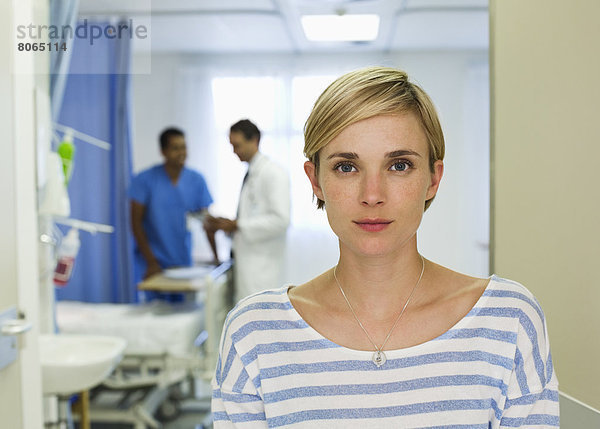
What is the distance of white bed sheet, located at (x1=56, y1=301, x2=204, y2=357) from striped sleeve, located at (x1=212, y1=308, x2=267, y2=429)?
A: 1779 mm

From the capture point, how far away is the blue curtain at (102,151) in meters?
3.38

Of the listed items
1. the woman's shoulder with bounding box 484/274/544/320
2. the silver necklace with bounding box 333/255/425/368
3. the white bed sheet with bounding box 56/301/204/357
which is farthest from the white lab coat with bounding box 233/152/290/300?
the woman's shoulder with bounding box 484/274/544/320

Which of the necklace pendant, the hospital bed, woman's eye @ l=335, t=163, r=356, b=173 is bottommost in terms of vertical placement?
the hospital bed

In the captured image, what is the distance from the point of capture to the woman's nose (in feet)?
2.58

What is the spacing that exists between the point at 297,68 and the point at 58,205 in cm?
290

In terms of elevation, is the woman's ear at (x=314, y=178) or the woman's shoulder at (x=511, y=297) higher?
the woman's ear at (x=314, y=178)

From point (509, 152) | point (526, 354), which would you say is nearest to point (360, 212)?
point (526, 354)

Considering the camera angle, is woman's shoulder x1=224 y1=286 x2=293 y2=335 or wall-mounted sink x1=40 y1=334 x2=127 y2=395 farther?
wall-mounted sink x1=40 y1=334 x2=127 y2=395

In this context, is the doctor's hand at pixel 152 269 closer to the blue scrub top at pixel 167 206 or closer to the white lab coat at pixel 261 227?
the blue scrub top at pixel 167 206

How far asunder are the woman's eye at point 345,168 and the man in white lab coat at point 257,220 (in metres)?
1.99

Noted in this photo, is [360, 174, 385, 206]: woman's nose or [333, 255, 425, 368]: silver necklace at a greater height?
Answer: [360, 174, 385, 206]: woman's nose

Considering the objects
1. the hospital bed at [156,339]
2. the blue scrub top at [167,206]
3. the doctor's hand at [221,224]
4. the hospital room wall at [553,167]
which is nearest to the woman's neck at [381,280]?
the hospital room wall at [553,167]

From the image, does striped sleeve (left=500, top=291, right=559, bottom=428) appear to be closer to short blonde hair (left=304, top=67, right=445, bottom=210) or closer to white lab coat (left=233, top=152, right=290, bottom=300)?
short blonde hair (left=304, top=67, right=445, bottom=210)

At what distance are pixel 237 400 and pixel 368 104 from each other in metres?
0.46
